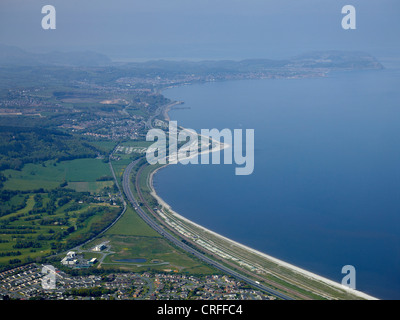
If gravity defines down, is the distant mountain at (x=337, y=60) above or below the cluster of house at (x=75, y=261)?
above

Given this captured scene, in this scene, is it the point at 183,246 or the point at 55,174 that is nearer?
the point at 183,246

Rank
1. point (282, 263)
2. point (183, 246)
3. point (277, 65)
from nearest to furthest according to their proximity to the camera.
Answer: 1. point (282, 263)
2. point (183, 246)
3. point (277, 65)

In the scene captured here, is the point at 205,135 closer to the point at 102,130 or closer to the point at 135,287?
the point at 102,130

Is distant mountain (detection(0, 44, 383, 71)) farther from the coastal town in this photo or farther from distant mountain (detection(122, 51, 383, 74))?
the coastal town

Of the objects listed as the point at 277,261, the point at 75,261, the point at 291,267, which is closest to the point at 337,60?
the point at 277,261

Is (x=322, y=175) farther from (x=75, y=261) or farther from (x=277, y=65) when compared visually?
(x=277, y=65)

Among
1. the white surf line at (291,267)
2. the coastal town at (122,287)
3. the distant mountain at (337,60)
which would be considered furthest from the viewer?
the distant mountain at (337,60)

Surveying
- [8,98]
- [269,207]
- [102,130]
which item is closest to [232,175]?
[269,207]

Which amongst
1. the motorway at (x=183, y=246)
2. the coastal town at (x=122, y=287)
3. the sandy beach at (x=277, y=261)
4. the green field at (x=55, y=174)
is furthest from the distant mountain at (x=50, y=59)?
the coastal town at (x=122, y=287)

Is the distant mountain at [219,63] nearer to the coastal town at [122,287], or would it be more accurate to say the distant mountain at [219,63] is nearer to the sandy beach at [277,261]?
the sandy beach at [277,261]

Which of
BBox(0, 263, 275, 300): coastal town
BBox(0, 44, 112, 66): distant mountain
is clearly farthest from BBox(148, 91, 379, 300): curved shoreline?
BBox(0, 44, 112, 66): distant mountain
